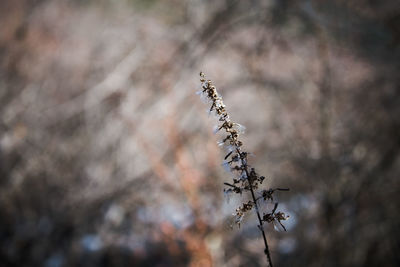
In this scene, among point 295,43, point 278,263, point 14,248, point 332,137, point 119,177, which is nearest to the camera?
point 278,263

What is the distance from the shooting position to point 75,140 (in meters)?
3.43

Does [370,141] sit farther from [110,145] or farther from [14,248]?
[14,248]

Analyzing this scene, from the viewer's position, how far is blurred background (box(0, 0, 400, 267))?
222 centimetres

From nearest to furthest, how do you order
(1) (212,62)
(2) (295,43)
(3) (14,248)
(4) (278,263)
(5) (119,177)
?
1. (4) (278,263)
2. (3) (14,248)
3. (5) (119,177)
4. (2) (295,43)
5. (1) (212,62)

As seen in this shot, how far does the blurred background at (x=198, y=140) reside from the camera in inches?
87.6

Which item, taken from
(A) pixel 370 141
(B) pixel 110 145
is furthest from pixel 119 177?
(A) pixel 370 141

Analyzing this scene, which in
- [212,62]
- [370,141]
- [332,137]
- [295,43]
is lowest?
[370,141]

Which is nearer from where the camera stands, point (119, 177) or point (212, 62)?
point (119, 177)

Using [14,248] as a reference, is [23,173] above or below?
above

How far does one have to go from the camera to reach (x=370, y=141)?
2529 millimetres

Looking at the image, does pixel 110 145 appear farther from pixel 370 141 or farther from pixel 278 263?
pixel 370 141

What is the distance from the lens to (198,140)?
11.6 ft

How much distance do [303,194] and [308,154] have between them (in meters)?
0.35

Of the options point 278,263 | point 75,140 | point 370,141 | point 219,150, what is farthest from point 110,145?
point 370,141
